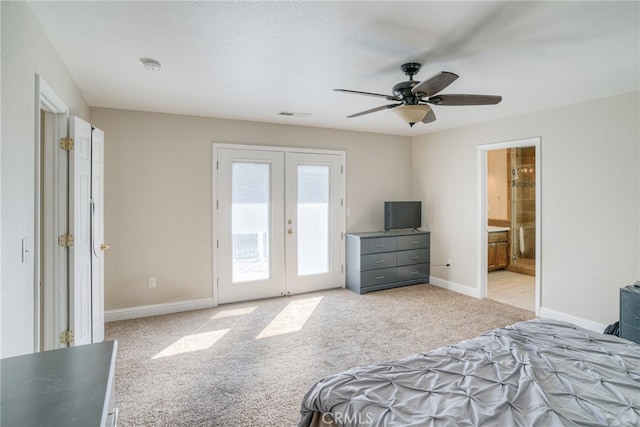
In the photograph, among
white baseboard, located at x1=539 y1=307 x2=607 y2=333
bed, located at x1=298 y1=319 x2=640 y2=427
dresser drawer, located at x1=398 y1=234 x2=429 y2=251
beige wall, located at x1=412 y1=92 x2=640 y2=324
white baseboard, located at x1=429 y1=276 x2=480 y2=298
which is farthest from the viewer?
dresser drawer, located at x1=398 y1=234 x2=429 y2=251

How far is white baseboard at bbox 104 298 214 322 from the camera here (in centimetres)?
396

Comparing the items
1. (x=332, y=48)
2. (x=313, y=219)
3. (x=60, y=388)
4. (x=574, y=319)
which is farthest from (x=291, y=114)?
(x=574, y=319)

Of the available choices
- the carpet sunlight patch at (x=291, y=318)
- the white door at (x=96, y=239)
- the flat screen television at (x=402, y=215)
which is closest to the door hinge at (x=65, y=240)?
the white door at (x=96, y=239)

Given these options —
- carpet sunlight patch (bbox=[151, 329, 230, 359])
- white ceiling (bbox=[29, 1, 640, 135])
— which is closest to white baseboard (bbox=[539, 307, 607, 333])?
white ceiling (bbox=[29, 1, 640, 135])

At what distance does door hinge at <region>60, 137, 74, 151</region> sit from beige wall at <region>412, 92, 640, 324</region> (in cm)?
478

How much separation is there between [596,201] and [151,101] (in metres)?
4.99

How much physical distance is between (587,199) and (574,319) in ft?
4.48

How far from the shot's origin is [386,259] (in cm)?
521

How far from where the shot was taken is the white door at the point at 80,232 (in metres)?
2.56

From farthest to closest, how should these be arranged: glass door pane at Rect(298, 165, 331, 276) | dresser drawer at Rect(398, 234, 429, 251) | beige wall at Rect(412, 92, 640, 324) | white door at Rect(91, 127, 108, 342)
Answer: dresser drawer at Rect(398, 234, 429, 251), glass door pane at Rect(298, 165, 331, 276), beige wall at Rect(412, 92, 640, 324), white door at Rect(91, 127, 108, 342)

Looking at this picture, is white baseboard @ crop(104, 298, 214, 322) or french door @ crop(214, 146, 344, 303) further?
french door @ crop(214, 146, 344, 303)

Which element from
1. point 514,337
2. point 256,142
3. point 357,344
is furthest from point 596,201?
point 256,142

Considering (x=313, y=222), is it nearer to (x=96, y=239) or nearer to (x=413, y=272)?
(x=413, y=272)

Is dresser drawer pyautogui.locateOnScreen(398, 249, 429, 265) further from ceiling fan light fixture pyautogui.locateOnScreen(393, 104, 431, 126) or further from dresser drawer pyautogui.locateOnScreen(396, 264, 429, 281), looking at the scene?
ceiling fan light fixture pyautogui.locateOnScreen(393, 104, 431, 126)
